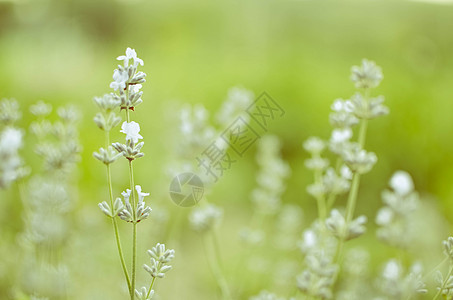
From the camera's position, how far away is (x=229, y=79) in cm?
275

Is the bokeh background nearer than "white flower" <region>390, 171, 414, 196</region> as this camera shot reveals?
No

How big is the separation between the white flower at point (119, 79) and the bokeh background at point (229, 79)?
0.59 metres

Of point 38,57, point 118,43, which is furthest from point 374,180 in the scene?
point 38,57

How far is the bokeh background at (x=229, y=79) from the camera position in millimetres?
1616

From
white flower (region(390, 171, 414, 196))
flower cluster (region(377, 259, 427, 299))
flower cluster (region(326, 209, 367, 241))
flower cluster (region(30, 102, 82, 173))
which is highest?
flower cluster (region(30, 102, 82, 173))

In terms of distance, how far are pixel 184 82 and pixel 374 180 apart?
129cm

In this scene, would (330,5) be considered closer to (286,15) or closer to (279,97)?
(286,15)

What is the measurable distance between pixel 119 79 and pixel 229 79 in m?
2.33

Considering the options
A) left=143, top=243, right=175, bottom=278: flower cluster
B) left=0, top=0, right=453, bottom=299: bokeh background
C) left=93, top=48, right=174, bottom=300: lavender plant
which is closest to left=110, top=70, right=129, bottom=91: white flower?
left=93, top=48, right=174, bottom=300: lavender plant

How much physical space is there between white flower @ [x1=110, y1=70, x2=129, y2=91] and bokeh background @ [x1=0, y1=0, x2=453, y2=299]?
59 cm

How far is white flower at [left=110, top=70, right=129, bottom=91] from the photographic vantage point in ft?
1.46

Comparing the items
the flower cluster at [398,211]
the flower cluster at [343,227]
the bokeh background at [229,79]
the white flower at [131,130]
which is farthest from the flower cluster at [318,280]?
the bokeh background at [229,79]

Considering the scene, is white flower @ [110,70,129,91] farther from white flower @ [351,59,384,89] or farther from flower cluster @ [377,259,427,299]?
flower cluster @ [377,259,427,299]

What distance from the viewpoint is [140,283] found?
82 centimetres
